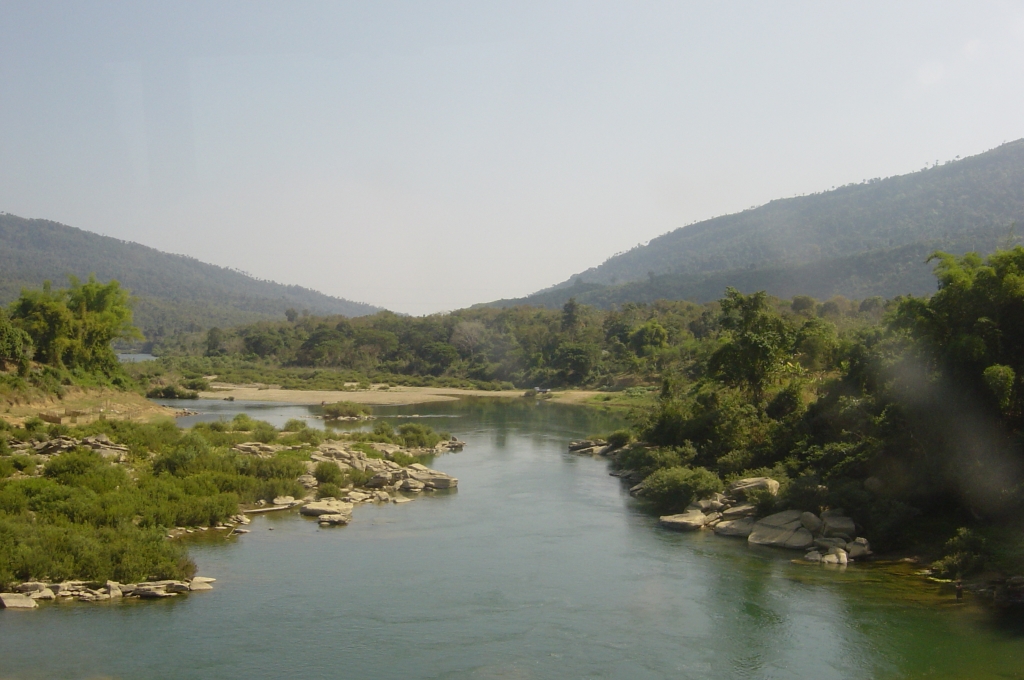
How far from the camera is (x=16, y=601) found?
51.4 feet

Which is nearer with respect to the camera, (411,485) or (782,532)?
(782,532)

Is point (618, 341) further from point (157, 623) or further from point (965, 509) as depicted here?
point (157, 623)

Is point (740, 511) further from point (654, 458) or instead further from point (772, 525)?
point (654, 458)

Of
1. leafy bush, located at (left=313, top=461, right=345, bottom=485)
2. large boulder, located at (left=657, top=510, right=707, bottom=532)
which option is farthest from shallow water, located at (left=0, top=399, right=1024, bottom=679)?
leafy bush, located at (left=313, top=461, right=345, bottom=485)

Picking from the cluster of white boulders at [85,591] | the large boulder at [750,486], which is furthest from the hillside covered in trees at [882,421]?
the cluster of white boulders at [85,591]

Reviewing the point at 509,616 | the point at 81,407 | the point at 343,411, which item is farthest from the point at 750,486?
the point at 81,407

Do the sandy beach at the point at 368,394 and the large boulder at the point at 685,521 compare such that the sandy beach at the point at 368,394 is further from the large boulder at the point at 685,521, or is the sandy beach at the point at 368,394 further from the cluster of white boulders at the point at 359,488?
the large boulder at the point at 685,521

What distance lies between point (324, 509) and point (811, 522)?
1525 cm

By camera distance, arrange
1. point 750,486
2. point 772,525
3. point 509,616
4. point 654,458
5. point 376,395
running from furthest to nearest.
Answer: point 376,395 < point 654,458 < point 750,486 < point 772,525 < point 509,616

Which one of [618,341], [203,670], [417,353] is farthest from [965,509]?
[417,353]

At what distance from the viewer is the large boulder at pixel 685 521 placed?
993 inches

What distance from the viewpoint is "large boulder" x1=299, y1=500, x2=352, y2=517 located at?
25.7 m

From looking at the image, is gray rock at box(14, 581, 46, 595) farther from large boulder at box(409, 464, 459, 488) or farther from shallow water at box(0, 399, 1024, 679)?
large boulder at box(409, 464, 459, 488)

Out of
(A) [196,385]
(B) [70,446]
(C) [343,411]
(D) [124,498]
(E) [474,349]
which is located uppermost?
(E) [474,349]
